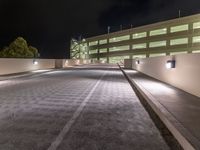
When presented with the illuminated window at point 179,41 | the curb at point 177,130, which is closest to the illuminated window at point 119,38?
the illuminated window at point 179,41

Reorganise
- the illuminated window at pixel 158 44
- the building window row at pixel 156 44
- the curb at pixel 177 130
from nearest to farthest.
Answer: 1. the curb at pixel 177 130
2. the building window row at pixel 156 44
3. the illuminated window at pixel 158 44

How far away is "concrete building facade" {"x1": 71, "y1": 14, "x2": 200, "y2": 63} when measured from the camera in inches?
2552

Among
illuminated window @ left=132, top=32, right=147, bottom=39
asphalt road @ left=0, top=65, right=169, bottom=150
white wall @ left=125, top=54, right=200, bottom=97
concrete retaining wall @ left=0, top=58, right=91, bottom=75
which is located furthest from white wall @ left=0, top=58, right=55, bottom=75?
illuminated window @ left=132, top=32, right=147, bottom=39

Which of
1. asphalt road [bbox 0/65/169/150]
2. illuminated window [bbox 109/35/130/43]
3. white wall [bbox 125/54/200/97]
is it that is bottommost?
asphalt road [bbox 0/65/169/150]

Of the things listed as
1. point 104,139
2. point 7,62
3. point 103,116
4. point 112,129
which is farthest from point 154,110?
point 7,62

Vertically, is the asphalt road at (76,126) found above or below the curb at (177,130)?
below

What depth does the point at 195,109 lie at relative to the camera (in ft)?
23.9

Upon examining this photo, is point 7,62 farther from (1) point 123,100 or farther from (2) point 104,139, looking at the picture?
(2) point 104,139

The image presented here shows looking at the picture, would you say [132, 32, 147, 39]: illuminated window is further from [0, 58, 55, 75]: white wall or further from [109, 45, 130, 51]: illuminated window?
[0, 58, 55, 75]: white wall

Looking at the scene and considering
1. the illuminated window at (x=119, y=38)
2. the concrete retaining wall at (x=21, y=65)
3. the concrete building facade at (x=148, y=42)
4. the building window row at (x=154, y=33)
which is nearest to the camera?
the concrete retaining wall at (x=21, y=65)

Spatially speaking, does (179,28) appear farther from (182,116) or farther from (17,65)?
(182,116)

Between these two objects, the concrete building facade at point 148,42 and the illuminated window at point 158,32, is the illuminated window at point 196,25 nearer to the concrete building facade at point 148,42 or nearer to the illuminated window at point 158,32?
the concrete building facade at point 148,42

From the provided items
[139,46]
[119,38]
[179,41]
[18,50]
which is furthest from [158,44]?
[18,50]

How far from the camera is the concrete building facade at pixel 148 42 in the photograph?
64831mm
